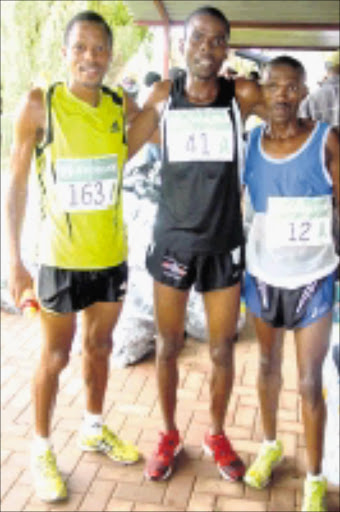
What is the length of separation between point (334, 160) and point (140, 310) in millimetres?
2062

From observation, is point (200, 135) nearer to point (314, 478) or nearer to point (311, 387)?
point (311, 387)

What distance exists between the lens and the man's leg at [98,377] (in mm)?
2721

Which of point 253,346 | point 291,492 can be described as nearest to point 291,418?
point 291,492

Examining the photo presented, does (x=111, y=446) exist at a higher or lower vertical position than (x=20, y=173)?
lower

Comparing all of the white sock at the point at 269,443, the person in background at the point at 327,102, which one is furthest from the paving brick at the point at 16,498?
the person in background at the point at 327,102

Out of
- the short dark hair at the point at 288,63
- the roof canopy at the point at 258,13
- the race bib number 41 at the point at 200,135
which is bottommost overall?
the race bib number 41 at the point at 200,135

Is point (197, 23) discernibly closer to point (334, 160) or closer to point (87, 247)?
point (334, 160)

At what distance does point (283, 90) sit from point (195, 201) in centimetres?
52

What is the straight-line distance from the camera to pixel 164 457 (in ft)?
9.30

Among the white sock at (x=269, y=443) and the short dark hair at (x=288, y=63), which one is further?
the white sock at (x=269, y=443)

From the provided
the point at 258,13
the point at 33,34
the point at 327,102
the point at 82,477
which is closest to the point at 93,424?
the point at 82,477

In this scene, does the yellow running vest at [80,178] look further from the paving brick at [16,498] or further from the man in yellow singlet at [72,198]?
the paving brick at [16,498]

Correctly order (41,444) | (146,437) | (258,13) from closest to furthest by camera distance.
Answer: (41,444) < (146,437) < (258,13)

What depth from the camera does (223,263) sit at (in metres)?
2.53
